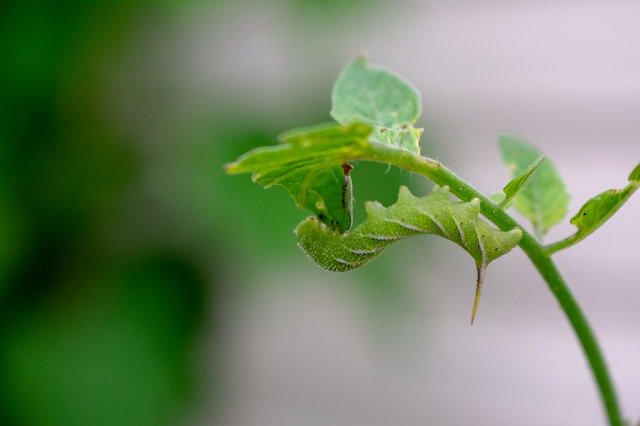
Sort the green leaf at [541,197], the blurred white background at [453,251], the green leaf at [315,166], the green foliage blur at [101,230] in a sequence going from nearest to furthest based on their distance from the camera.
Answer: the green leaf at [315,166]
the green leaf at [541,197]
the green foliage blur at [101,230]
the blurred white background at [453,251]

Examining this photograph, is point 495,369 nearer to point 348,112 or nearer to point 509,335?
point 509,335

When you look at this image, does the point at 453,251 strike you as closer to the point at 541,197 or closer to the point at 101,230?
the point at 101,230

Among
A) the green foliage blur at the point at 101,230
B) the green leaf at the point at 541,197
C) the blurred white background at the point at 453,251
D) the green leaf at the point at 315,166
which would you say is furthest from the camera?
the blurred white background at the point at 453,251

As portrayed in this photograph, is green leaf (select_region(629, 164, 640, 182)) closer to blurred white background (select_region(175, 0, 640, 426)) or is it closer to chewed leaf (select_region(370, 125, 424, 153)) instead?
chewed leaf (select_region(370, 125, 424, 153))

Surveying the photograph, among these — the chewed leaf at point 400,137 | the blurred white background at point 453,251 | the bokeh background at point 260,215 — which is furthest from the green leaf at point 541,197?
the blurred white background at point 453,251

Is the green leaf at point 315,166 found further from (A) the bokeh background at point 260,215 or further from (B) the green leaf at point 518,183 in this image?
(A) the bokeh background at point 260,215

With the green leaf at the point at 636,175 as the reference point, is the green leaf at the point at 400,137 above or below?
above
